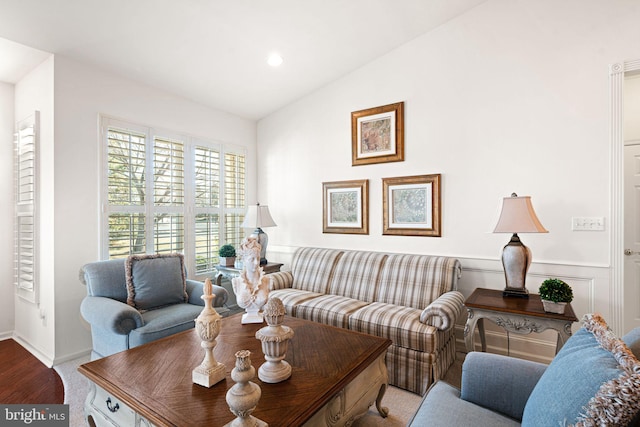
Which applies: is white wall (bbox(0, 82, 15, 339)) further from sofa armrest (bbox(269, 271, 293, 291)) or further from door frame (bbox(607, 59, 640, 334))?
door frame (bbox(607, 59, 640, 334))

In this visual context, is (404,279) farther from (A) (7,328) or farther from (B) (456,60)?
(A) (7,328)

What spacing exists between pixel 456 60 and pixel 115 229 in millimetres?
3714

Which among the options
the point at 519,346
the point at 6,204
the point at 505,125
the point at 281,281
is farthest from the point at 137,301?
the point at 505,125

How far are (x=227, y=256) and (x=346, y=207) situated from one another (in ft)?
5.05

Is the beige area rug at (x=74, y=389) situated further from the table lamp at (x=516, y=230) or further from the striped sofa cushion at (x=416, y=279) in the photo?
the table lamp at (x=516, y=230)

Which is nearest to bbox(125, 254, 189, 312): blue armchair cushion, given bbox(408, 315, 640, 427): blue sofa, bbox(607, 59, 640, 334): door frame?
bbox(408, 315, 640, 427): blue sofa

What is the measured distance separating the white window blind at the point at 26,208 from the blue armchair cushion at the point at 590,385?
386 cm

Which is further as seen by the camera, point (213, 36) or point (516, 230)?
point (213, 36)

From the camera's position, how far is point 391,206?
3.44 meters

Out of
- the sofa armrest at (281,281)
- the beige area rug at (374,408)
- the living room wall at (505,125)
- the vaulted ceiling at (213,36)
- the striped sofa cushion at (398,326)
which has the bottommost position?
the beige area rug at (374,408)

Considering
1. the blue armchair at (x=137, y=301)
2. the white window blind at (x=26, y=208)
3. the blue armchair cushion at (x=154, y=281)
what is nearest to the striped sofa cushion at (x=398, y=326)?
the blue armchair at (x=137, y=301)

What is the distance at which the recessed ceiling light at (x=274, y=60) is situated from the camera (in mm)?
3166

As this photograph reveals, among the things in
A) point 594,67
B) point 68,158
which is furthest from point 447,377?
point 68,158

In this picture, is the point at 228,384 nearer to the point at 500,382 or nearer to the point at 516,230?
the point at 500,382
